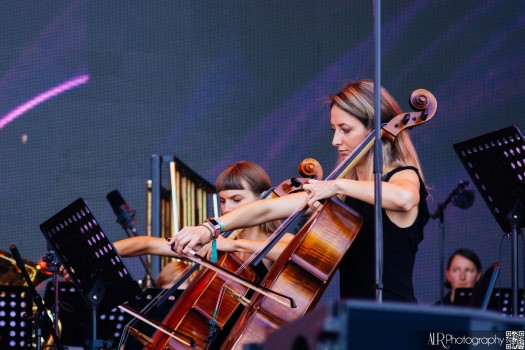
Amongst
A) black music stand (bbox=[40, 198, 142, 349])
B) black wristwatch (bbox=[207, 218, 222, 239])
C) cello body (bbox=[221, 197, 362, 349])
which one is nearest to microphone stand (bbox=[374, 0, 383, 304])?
cello body (bbox=[221, 197, 362, 349])

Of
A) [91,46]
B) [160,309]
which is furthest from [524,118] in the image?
[160,309]

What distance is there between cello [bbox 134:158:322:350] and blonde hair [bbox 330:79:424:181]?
327 mm

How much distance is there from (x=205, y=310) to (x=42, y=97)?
420 cm

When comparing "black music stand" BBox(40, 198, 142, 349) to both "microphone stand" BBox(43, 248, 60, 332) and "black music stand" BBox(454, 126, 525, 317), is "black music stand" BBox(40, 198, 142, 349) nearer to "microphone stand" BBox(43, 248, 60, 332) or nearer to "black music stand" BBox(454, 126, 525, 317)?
"microphone stand" BBox(43, 248, 60, 332)

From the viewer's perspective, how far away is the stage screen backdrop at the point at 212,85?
270 inches

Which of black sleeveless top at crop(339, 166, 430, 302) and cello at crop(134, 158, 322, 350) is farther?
cello at crop(134, 158, 322, 350)

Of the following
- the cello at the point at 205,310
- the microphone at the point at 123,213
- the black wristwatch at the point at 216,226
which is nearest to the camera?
the black wristwatch at the point at 216,226

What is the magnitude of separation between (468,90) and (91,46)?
9.95 feet

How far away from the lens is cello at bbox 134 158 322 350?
10.4 ft

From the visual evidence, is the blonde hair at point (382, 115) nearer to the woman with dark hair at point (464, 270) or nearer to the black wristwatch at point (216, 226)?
the black wristwatch at point (216, 226)

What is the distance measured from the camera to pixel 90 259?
326 centimetres

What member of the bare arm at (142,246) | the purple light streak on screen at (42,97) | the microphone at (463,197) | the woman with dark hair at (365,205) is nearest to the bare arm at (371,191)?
the woman with dark hair at (365,205)

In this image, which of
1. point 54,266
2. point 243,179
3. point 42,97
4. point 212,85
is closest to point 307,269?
point 243,179

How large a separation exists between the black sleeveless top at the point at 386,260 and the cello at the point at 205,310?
0.38m
